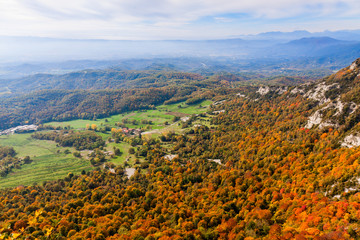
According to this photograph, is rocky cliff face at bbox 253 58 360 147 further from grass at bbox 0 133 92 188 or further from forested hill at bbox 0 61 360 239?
grass at bbox 0 133 92 188

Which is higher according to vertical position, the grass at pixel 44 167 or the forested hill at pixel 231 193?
the forested hill at pixel 231 193

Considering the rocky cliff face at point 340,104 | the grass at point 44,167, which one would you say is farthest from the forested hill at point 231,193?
the grass at point 44,167

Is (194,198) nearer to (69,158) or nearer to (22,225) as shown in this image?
(22,225)

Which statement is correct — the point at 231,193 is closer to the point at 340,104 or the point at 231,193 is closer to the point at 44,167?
the point at 340,104

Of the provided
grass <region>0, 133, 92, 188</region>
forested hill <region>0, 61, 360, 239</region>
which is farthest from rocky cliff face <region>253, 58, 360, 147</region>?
grass <region>0, 133, 92, 188</region>

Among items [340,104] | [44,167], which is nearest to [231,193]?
[340,104]

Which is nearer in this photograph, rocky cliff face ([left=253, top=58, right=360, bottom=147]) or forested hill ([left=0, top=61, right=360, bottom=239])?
forested hill ([left=0, top=61, right=360, bottom=239])

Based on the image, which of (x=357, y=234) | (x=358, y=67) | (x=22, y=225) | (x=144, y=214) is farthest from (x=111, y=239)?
(x=358, y=67)

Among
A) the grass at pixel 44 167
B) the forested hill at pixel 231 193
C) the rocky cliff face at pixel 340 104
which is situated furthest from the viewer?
the grass at pixel 44 167

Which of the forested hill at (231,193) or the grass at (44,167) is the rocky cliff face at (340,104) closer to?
the forested hill at (231,193)
